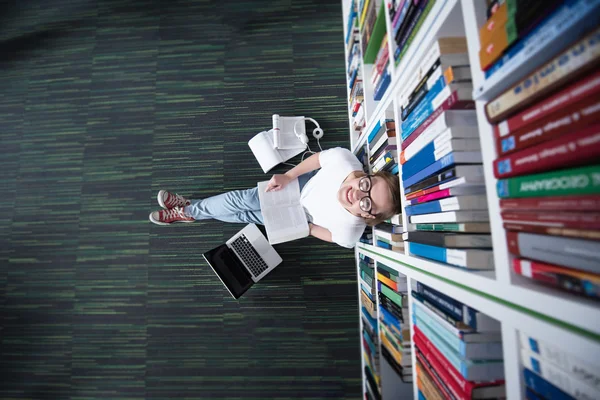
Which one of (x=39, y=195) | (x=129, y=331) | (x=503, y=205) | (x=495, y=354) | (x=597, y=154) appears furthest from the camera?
(x=39, y=195)

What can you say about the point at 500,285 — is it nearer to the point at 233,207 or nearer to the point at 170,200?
the point at 233,207

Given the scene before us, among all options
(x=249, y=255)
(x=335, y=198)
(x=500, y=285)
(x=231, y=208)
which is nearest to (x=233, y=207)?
(x=231, y=208)

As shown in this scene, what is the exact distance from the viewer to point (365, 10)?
4.77ft

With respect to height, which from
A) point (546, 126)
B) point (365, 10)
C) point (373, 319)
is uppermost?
point (365, 10)

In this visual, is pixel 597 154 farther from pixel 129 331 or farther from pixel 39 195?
pixel 39 195

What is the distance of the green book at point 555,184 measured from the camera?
0.43m

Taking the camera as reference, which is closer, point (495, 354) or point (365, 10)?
point (495, 354)

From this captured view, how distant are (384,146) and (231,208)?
40.1 inches

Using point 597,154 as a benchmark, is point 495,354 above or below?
below

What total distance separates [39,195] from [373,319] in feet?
7.92

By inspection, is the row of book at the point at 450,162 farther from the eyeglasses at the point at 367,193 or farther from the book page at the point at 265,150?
the book page at the point at 265,150

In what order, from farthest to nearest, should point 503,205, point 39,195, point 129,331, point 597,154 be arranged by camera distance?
point 39,195
point 129,331
point 503,205
point 597,154

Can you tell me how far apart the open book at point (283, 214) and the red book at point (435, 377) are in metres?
0.87

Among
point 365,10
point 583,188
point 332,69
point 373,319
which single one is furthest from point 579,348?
point 332,69
